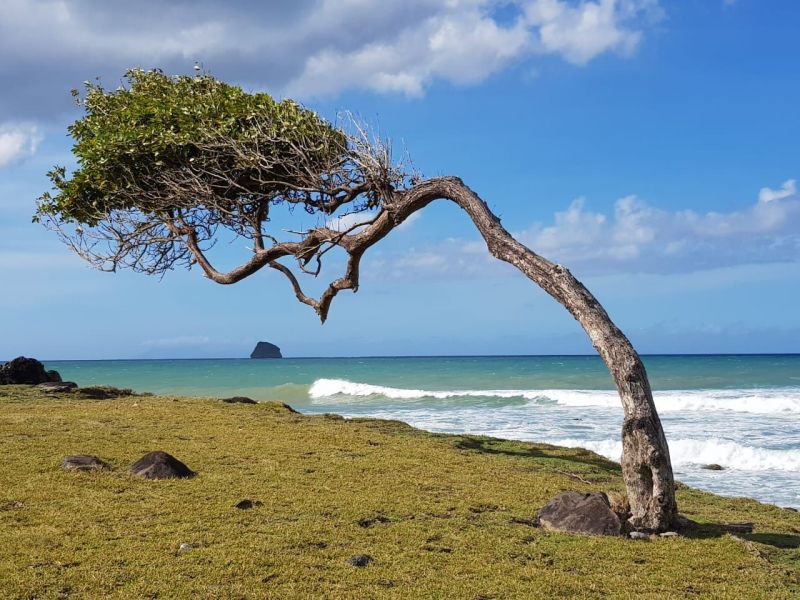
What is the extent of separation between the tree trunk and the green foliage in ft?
18.1

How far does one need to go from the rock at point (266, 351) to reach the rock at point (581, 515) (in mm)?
165229

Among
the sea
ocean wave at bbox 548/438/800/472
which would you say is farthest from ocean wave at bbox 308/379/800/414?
ocean wave at bbox 548/438/800/472

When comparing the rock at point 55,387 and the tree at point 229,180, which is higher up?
the tree at point 229,180

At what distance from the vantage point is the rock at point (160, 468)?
11.2m

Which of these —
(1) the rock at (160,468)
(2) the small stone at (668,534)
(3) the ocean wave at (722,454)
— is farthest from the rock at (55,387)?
(2) the small stone at (668,534)

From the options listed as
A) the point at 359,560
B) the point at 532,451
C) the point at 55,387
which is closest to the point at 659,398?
the point at 532,451

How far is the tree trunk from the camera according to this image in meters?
9.44

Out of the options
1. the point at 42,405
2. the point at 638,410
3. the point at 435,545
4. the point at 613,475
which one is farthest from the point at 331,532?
the point at 42,405

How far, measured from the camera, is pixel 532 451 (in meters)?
16.8

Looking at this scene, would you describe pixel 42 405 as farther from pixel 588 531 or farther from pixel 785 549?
pixel 785 549

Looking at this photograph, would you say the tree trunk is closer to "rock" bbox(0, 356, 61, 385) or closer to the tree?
the tree

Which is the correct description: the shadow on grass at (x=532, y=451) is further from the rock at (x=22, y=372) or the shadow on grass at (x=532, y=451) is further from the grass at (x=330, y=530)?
the rock at (x=22, y=372)

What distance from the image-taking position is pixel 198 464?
491 inches

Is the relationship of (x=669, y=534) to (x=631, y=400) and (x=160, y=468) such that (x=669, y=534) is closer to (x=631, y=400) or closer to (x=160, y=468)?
(x=631, y=400)
